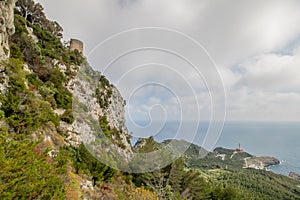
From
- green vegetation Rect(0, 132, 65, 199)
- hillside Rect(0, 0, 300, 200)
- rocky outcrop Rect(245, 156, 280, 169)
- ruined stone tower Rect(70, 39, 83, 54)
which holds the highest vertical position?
rocky outcrop Rect(245, 156, 280, 169)

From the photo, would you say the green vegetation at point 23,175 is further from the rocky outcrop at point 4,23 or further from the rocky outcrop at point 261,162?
the rocky outcrop at point 261,162

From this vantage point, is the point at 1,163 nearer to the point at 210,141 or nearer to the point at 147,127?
the point at 210,141

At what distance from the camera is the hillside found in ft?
14.9

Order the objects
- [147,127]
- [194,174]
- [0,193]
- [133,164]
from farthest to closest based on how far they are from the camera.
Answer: [194,174] < [133,164] < [147,127] < [0,193]

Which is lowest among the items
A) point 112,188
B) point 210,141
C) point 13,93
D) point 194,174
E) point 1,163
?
point 1,163

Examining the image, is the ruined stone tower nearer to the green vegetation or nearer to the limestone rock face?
the limestone rock face

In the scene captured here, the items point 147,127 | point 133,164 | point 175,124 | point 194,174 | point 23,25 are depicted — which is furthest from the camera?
point 194,174

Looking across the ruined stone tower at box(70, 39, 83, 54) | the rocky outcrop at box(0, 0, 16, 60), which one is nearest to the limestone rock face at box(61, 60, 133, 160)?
the rocky outcrop at box(0, 0, 16, 60)

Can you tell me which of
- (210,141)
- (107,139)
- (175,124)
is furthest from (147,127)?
(107,139)

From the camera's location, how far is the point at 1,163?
3682mm

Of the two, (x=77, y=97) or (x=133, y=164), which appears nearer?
(x=77, y=97)

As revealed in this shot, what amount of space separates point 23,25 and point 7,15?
6.11 m

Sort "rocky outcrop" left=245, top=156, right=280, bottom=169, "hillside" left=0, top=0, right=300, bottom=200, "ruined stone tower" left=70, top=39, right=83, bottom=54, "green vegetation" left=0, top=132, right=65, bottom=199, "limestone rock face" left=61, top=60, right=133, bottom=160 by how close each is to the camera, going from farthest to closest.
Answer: "rocky outcrop" left=245, top=156, right=280, bottom=169
"ruined stone tower" left=70, top=39, right=83, bottom=54
"limestone rock face" left=61, top=60, right=133, bottom=160
"hillside" left=0, top=0, right=300, bottom=200
"green vegetation" left=0, top=132, right=65, bottom=199

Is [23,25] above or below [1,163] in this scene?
above
